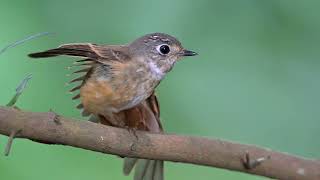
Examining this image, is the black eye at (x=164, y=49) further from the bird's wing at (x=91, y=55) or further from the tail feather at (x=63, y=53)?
the tail feather at (x=63, y=53)

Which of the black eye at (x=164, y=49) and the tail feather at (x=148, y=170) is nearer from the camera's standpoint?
the tail feather at (x=148, y=170)

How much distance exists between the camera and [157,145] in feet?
4.68

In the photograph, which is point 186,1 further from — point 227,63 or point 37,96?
point 37,96

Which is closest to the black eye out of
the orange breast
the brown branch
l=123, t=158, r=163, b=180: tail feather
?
the orange breast

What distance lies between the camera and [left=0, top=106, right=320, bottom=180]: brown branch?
4.33 feet

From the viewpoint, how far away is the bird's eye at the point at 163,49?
1.89m

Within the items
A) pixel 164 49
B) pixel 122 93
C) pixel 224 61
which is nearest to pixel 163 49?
pixel 164 49

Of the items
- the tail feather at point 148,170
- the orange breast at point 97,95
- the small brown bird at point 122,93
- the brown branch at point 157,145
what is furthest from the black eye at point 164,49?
the brown branch at point 157,145

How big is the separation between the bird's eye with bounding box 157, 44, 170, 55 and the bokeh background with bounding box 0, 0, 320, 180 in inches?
10.0

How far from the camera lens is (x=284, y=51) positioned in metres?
2.21

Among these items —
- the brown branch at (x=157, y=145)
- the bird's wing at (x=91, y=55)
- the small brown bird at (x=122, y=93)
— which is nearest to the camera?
the brown branch at (x=157, y=145)

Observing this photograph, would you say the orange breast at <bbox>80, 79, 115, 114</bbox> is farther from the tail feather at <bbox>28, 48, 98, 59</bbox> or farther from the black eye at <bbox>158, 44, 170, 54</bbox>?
the black eye at <bbox>158, 44, 170, 54</bbox>

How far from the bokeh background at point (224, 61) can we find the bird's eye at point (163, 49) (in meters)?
0.25

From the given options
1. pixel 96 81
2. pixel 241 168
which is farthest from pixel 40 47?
pixel 241 168
